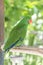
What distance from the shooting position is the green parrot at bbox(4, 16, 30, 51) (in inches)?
30.8

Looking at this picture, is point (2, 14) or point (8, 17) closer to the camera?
point (2, 14)

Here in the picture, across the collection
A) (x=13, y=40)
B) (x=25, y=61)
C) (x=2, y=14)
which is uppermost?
(x=2, y=14)

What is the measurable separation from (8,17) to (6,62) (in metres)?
0.43

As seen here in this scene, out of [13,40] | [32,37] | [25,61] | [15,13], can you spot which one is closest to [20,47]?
[25,61]

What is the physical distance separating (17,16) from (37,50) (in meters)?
0.41

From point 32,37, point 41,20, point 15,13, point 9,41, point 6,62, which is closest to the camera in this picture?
point 9,41

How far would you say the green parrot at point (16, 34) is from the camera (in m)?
0.78

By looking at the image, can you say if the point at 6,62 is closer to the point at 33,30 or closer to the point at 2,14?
the point at 2,14

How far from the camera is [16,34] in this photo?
838 millimetres

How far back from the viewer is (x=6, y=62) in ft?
2.95

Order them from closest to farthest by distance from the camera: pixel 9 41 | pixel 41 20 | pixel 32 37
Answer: pixel 9 41, pixel 32 37, pixel 41 20

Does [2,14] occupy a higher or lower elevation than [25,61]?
higher

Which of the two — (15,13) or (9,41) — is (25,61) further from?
(15,13)

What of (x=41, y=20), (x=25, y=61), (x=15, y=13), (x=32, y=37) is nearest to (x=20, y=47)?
(x=25, y=61)
